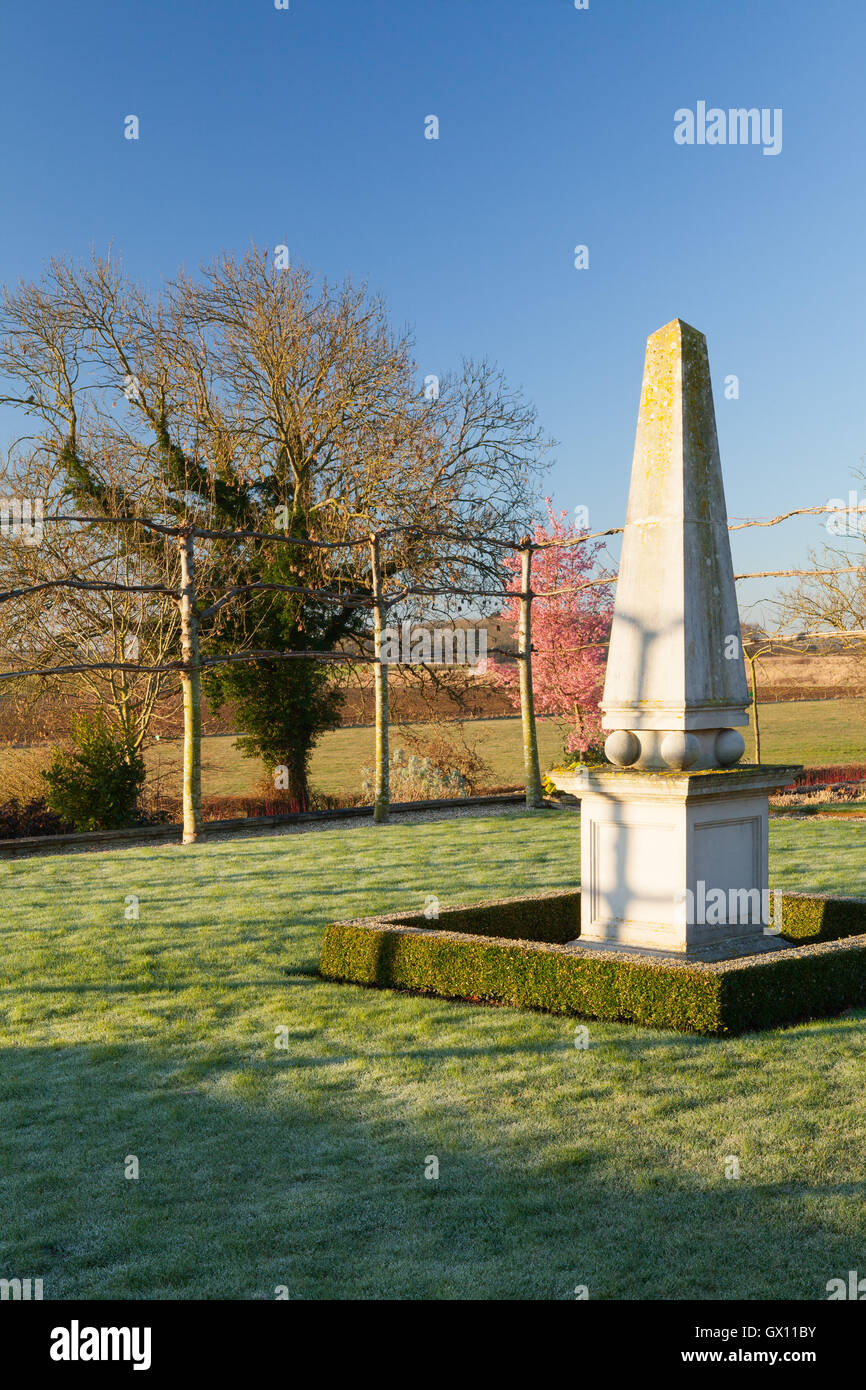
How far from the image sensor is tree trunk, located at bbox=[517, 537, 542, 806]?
19.1 m

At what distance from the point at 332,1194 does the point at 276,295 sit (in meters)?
20.9

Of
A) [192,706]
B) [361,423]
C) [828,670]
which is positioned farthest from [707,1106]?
[828,670]

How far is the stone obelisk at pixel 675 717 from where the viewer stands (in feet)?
25.1

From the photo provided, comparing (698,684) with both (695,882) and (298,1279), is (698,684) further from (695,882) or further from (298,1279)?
(298,1279)

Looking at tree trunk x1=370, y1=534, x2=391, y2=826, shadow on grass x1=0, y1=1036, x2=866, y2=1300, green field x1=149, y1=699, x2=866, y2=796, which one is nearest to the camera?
shadow on grass x1=0, y1=1036, x2=866, y2=1300

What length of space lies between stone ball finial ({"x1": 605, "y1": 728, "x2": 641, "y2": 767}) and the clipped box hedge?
1405 millimetres

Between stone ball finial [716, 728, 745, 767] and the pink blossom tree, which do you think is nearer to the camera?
stone ball finial [716, 728, 745, 767]

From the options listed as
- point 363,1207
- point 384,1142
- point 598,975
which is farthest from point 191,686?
point 363,1207

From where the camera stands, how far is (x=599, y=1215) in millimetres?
4047

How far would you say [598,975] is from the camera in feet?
22.7

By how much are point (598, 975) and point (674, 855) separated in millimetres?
1074

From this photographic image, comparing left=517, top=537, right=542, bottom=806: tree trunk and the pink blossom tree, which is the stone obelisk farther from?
the pink blossom tree

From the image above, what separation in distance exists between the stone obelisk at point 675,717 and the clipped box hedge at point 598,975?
2.13ft

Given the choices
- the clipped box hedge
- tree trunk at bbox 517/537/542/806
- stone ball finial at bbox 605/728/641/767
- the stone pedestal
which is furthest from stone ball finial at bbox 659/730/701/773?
tree trunk at bbox 517/537/542/806
